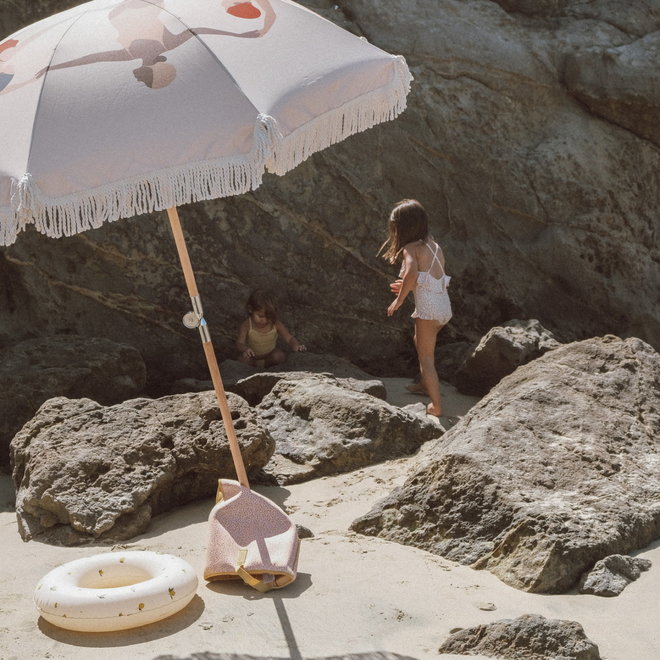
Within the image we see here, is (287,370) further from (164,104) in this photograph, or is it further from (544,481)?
(164,104)

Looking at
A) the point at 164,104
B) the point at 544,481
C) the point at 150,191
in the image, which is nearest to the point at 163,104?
the point at 164,104

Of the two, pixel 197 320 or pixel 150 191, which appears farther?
pixel 197 320

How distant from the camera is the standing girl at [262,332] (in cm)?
844

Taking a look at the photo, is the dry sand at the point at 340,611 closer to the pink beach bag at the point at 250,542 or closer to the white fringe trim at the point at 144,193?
the pink beach bag at the point at 250,542

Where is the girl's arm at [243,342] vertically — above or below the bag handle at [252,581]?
below

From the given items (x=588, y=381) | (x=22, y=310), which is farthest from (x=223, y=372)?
(x=588, y=381)

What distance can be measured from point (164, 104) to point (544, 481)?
7.91 ft

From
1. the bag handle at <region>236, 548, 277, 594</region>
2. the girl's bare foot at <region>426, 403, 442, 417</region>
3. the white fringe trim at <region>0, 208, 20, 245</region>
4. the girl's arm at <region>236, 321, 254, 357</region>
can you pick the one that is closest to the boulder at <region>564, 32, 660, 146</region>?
the girl's bare foot at <region>426, 403, 442, 417</region>

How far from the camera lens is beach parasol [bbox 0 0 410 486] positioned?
387 centimetres

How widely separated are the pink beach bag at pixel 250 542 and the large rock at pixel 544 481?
0.62 m

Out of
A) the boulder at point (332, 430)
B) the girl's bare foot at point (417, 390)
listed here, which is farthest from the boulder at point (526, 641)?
the girl's bare foot at point (417, 390)

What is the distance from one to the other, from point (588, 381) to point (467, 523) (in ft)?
4.24

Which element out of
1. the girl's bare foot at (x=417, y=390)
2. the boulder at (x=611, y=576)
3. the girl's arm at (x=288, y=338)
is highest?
the boulder at (x=611, y=576)

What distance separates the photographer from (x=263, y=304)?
27.7 ft
